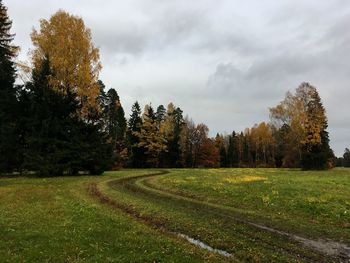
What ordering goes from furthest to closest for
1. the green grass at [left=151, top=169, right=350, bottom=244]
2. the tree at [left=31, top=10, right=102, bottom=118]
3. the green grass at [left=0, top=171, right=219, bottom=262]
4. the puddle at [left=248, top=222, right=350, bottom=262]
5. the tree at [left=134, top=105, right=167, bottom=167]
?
1. the tree at [left=134, top=105, right=167, bottom=167]
2. the tree at [left=31, top=10, right=102, bottom=118]
3. the green grass at [left=151, top=169, right=350, bottom=244]
4. the puddle at [left=248, top=222, right=350, bottom=262]
5. the green grass at [left=0, top=171, right=219, bottom=262]

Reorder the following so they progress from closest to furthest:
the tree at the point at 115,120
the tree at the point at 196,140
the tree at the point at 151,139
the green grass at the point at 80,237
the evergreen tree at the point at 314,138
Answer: the green grass at the point at 80,237 → the evergreen tree at the point at 314,138 → the tree at the point at 115,120 → the tree at the point at 151,139 → the tree at the point at 196,140

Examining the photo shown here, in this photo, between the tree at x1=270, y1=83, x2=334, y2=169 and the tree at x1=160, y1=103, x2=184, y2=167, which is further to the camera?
the tree at x1=160, y1=103, x2=184, y2=167

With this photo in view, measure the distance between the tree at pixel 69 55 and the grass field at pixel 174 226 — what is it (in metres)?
24.8

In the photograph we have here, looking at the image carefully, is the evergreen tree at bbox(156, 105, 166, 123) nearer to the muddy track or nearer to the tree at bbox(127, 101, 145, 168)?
the tree at bbox(127, 101, 145, 168)

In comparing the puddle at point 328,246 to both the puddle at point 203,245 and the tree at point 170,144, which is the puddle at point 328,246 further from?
the tree at point 170,144

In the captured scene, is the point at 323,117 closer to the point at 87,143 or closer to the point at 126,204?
the point at 87,143

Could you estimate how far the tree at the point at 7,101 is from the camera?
161 ft

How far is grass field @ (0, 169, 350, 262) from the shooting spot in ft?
44.2

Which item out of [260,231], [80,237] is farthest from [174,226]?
[80,237]

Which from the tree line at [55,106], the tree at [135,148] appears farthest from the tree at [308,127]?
the tree line at [55,106]

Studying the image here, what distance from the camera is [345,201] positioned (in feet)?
79.9

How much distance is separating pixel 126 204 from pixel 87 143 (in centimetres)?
2804

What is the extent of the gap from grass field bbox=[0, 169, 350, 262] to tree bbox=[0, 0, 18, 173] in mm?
21191

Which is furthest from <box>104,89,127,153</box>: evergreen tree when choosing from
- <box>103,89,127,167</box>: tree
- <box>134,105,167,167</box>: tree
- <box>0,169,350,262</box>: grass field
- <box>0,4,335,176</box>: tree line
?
<box>0,169,350,262</box>: grass field
